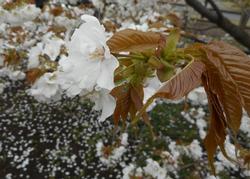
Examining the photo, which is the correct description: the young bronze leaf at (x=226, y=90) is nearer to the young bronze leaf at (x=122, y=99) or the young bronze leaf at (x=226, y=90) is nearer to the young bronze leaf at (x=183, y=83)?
the young bronze leaf at (x=183, y=83)

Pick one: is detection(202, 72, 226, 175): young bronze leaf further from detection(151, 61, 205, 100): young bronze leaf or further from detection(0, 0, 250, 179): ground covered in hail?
detection(0, 0, 250, 179): ground covered in hail

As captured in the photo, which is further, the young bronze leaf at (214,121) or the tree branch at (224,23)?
the tree branch at (224,23)

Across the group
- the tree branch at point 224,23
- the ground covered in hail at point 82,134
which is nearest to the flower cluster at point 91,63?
the tree branch at point 224,23

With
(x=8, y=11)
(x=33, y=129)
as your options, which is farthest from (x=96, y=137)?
(x=8, y=11)

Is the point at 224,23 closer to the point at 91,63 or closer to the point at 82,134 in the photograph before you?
the point at 91,63

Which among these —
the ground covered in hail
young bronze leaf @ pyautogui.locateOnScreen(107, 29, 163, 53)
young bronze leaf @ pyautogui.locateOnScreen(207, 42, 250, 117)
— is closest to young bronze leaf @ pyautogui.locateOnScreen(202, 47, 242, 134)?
young bronze leaf @ pyautogui.locateOnScreen(207, 42, 250, 117)

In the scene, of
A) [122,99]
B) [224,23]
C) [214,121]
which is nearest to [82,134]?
[224,23]
